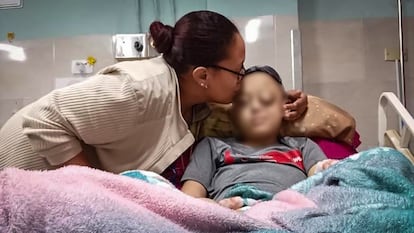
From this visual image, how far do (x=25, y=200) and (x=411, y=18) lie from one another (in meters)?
2.32

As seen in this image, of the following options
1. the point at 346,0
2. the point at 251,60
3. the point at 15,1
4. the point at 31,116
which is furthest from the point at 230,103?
the point at 15,1

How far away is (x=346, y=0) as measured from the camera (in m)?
2.58

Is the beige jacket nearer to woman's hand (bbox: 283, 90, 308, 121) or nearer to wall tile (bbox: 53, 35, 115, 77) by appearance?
woman's hand (bbox: 283, 90, 308, 121)

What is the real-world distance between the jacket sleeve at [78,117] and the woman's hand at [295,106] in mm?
504

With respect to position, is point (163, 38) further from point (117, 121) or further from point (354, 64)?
point (354, 64)

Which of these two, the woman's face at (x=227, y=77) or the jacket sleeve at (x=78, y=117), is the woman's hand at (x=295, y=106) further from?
the jacket sleeve at (x=78, y=117)

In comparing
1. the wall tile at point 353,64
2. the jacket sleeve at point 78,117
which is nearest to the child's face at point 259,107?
the jacket sleeve at point 78,117

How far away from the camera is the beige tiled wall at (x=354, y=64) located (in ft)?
8.32

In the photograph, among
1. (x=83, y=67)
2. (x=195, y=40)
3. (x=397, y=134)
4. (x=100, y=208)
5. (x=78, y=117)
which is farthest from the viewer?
(x=83, y=67)

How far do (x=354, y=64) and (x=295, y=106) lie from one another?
3.69 ft

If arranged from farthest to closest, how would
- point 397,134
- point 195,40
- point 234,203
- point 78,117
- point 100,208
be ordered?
point 397,134, point 195,40, point 78,117, point 234,203, point 100,208

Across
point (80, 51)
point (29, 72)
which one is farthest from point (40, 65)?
point (80, 51)

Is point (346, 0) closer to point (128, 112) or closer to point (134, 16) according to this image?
point (134, 16)

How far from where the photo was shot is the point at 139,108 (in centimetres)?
127
